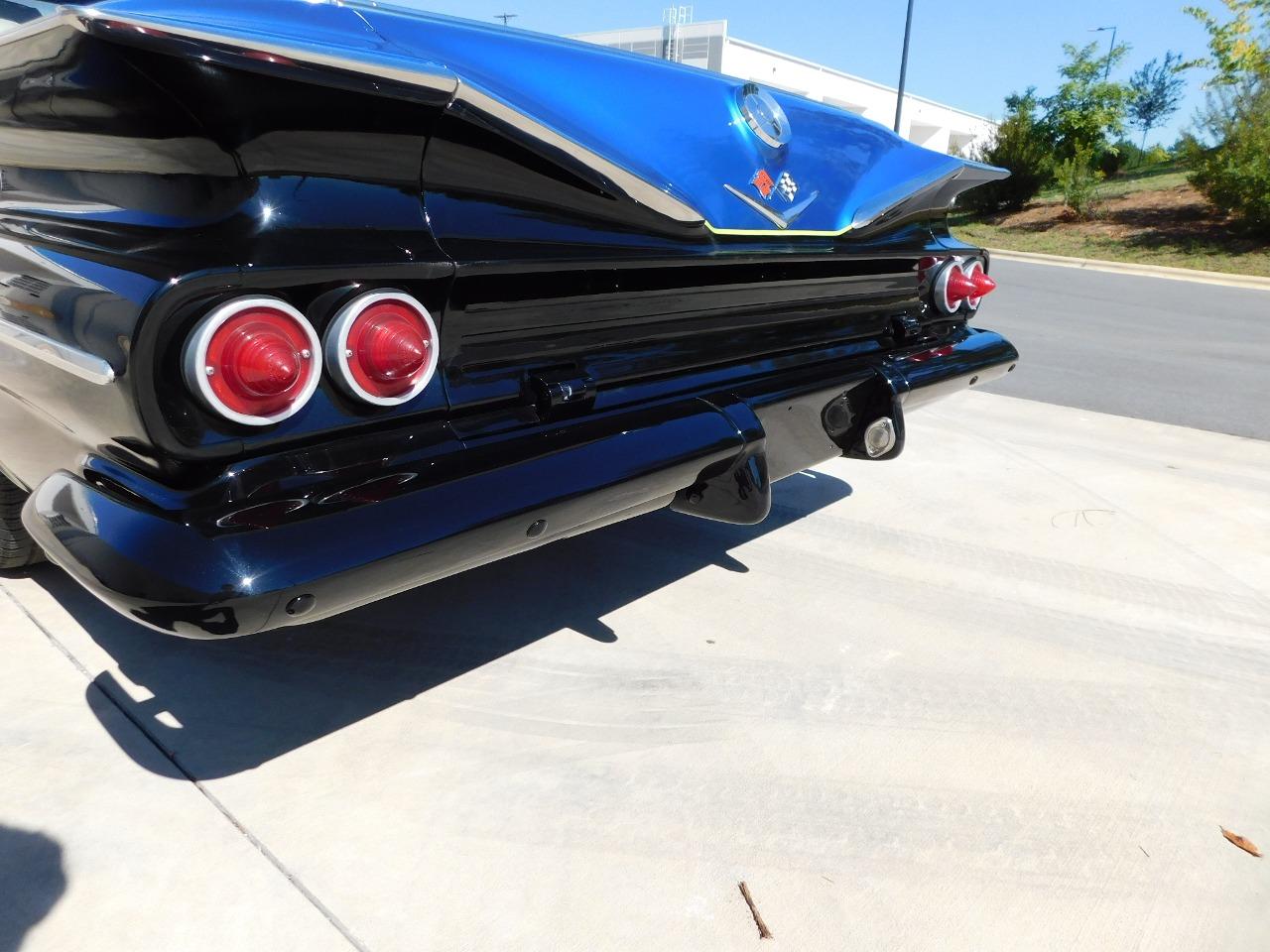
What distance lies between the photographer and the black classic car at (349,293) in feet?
5.13

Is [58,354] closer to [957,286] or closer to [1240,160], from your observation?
[957,286]

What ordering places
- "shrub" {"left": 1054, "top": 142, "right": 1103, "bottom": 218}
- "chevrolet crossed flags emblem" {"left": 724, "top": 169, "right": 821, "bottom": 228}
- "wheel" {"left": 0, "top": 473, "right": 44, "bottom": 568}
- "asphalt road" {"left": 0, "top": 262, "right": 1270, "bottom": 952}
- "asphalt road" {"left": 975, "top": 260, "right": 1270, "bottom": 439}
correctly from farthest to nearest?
"shrub" {"left": 1054, "top": 142, "right": 1103, "bottom": 218}, "asphalt road" {"left": 975, "top": 260, "right": 1270, "bottom": 439}, "wheel" {"left": 0, "top": 473, "right": 44, "bottom": 568}, "chevrolet crossed flags emblem" {"left": 724, "top": 169, "right": 821, "bottom": 228}, "asphalt road" {"left": 0, "top": 262, "right": 1270, "bottom": 952}

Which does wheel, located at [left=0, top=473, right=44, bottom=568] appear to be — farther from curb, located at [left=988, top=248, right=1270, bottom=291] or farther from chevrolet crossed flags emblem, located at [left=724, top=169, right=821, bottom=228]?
curb, located at [left=988, top=248, right=1270, bottom=291]

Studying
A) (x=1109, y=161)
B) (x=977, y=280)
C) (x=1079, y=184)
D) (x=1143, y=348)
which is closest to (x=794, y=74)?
(x=1109, y=161)

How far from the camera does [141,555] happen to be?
60.6 inches

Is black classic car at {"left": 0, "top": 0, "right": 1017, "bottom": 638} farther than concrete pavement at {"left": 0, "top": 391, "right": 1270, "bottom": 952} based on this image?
No

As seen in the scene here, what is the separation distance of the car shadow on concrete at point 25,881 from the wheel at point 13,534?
3.24ft

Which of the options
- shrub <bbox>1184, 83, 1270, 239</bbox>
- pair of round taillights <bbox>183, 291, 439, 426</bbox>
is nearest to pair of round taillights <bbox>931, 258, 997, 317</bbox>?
pair of round taillights <bbox>183, 291, 439, 426</bbox>

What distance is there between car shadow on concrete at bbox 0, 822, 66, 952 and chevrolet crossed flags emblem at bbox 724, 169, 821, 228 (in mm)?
2094

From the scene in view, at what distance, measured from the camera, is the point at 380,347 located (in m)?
1.73

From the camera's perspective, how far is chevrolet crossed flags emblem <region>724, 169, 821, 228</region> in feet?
7.86

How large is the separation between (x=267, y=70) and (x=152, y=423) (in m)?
0.61

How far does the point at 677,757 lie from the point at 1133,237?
1989cm

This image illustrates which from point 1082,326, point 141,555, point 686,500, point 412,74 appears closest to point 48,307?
point 141,555
